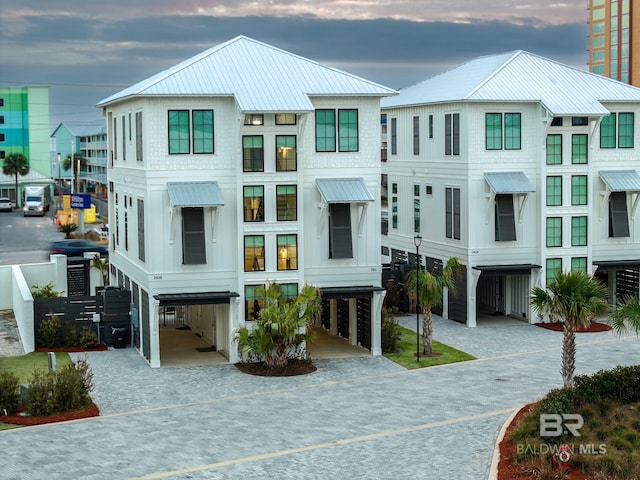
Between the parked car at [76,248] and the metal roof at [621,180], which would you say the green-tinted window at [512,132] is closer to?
the metal roof at [621,180]

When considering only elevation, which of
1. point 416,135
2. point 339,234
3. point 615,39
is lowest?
point 339,234

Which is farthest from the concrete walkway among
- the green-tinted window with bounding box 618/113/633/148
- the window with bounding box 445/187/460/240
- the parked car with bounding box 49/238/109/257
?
the parked car with bounding box 49/238/109/257

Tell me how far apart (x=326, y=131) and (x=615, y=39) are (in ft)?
341

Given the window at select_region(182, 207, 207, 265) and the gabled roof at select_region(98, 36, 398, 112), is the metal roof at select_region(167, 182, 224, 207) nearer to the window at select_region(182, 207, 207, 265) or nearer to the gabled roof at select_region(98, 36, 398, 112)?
the window at select_region(182, 207, 207, 265)

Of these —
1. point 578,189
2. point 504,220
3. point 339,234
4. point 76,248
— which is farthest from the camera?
point 76,248

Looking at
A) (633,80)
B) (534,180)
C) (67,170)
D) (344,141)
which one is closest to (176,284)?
(344,141)

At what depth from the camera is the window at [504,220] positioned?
41781 mm

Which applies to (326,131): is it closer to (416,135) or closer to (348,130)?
(348,130)

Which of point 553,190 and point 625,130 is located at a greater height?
point 625,130

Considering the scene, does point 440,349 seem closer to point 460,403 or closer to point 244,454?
point 460,403

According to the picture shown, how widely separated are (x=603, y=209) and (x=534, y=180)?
3.48m

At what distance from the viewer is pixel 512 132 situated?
4188 centimetres

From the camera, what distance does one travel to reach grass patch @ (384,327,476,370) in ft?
112

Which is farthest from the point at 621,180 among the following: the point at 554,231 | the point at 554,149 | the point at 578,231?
the point at 554,231
